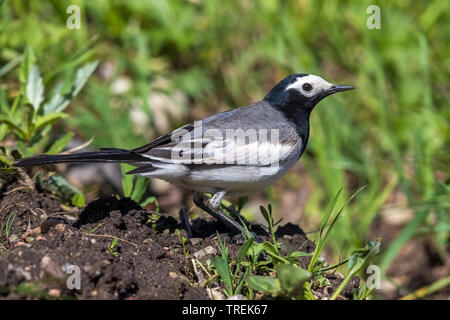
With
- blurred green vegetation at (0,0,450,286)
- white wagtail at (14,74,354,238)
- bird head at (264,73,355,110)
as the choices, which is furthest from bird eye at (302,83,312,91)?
blurred green vegetation at (0,0,450,286)

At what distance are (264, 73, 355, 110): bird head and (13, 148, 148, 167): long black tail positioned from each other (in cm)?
→ 109

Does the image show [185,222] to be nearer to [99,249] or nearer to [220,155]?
[220,155]

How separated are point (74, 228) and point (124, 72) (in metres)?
3.50

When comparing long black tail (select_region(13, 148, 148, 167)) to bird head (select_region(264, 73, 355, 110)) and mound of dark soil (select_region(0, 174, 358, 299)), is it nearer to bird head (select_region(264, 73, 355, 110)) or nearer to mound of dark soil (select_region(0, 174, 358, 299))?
mound of dark soil (select_region(0, 174, 358, 299))

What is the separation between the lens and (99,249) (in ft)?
9.19

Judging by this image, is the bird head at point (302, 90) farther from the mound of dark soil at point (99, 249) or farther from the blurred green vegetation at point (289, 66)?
the blurred green vegetation at point (289, 66)

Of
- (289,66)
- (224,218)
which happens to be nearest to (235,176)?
(224,218)

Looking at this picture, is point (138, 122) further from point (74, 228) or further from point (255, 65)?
point (74, 228)

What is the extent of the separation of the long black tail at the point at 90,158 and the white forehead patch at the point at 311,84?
117 cm

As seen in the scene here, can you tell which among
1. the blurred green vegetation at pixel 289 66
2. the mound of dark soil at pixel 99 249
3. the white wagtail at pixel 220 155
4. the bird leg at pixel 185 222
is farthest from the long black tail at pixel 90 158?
the blurred green vegetation at pixel 289 66

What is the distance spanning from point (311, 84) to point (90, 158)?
156 cm

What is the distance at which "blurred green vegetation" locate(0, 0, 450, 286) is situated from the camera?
5359 millimetres
